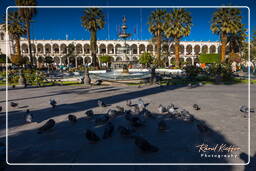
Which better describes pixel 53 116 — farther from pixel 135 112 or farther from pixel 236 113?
pixel 236 113

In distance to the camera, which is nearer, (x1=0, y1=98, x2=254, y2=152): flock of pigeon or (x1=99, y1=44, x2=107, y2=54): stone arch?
(x1=0, y1=98, x2=254, y2=152): flock of pigeon

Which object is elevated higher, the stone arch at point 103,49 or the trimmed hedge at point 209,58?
the stone arch at point 103,49

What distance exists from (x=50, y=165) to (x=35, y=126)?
234 cm

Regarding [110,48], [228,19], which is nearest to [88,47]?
[110,48]

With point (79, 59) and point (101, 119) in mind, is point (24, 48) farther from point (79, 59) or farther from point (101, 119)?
point (101, 119)

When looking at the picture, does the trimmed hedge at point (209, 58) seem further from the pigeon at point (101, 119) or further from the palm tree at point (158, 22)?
the pigeon at point (101, 119)

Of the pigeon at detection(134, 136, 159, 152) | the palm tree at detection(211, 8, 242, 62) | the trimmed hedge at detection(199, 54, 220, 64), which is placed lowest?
the pigeon at detection(134, 136, 159, 152)

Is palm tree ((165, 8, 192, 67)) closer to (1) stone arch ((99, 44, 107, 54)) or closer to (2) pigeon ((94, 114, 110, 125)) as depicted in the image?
(2) pigeon ((94, 114, 110, 125))

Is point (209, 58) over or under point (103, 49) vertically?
under

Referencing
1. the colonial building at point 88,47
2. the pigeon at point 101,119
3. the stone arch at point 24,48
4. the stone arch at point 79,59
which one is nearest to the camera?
the pigeon at point 101,119

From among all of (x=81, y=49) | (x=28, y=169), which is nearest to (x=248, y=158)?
(x=28, y=169)

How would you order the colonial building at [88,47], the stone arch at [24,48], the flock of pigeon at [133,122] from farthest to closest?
the stone arch at [24,48]
the colonial building at [88,47]
the flock of pigeon at [133,122]

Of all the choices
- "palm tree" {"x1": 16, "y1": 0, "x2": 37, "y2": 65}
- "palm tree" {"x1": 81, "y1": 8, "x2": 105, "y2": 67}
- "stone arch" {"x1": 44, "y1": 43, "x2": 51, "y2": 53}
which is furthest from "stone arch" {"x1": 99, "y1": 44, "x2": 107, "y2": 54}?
"palm tree" {"x1": 16, "y1": 0, "x2": 37, "y2": 65}

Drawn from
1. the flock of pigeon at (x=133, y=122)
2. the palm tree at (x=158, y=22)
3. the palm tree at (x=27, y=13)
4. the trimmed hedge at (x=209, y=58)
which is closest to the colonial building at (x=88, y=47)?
the trimmed hedge at (x=209, y=58)
